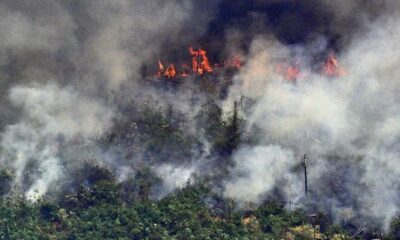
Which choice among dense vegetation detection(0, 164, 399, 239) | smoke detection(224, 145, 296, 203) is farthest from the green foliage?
smoke detection(224, 145, 296, 203)

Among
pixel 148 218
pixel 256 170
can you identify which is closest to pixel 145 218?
pixel 148 218

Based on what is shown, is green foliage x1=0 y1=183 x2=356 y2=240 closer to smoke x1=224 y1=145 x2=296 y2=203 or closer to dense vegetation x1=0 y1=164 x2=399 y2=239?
dense vegetation x1=0 y1=164 x2=399 y2=239

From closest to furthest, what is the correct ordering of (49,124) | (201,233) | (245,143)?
(201,233) → (245,143) → (49,124)

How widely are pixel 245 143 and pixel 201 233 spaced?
16.2m

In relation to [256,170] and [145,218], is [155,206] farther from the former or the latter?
[256,170]

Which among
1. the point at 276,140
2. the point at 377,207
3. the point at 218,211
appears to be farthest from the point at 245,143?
the point at 377,207

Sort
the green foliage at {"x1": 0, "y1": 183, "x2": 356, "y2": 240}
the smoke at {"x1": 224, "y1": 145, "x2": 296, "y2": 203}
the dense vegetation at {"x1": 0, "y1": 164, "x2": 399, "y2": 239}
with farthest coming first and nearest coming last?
the smoke at {"x1": 224, "y1": 145, "x2": 296, "y2": 203} → the green foliage at {"x1": 0, "y1": 183, "x2": 356, "y2": 240} → the dense vegetation at {"x1": 0, "y1": 164, "x2": 399, "y2": 239}

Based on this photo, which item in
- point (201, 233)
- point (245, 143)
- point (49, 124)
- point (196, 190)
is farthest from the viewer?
point (49, 124)

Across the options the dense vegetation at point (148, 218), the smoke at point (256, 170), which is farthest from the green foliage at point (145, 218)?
the smoke at point (256, 170)

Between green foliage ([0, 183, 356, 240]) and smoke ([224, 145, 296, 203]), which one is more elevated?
smoke ([224, 145, 296, 203])

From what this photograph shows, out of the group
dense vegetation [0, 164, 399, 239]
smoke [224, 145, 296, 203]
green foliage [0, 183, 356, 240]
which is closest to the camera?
dense vegetation [0, 164, 399, 239]

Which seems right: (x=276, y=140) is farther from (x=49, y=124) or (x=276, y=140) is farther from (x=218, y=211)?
(x=49, y=124)

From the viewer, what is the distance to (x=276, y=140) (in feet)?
311

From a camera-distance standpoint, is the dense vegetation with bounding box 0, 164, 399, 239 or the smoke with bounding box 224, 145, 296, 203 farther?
the smoke with bounding box 224, 145, 296, 203
